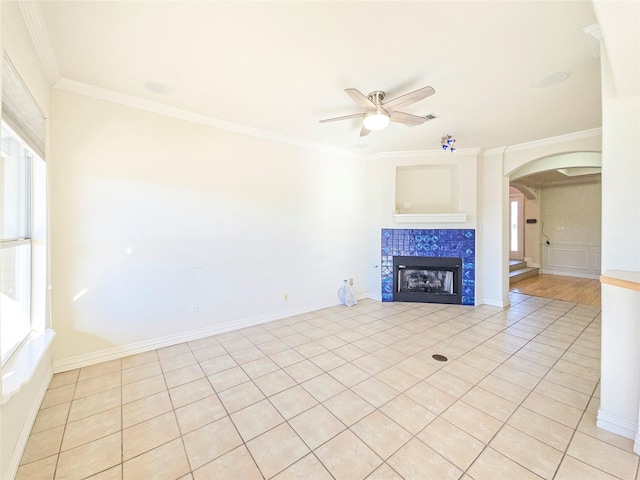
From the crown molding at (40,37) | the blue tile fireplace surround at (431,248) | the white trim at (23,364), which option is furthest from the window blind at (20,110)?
the blue tile fireplace surround at (431,248)

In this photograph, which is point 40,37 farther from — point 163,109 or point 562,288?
point 562,288

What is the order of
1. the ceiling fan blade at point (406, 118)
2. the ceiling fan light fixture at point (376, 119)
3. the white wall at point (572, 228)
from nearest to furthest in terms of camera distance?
the ceiling fan light fixture at point (376, 119) → the ceiling fan blade at point (406, 118) → the white wall at point (572, 228)

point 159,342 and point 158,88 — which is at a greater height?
point 158,88

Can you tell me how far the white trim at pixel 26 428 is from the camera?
1514mm

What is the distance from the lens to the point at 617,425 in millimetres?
1814

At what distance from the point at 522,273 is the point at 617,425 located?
251 inches

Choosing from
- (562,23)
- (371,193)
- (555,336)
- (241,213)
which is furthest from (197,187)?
(555,336)

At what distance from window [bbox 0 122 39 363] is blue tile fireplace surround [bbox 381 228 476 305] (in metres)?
4.55

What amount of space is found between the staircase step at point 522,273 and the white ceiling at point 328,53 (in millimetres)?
4703

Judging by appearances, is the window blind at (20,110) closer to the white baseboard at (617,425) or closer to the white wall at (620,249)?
the white wall at (620,249)

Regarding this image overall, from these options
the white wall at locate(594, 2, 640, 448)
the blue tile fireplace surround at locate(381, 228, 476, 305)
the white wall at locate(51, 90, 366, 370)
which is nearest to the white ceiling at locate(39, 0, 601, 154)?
the white wall at locate(51, 90, 366, 370)

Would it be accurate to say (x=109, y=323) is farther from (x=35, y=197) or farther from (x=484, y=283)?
(x=484, y=283)

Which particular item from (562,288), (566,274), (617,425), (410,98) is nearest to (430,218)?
(410,98)

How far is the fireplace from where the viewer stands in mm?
4781
